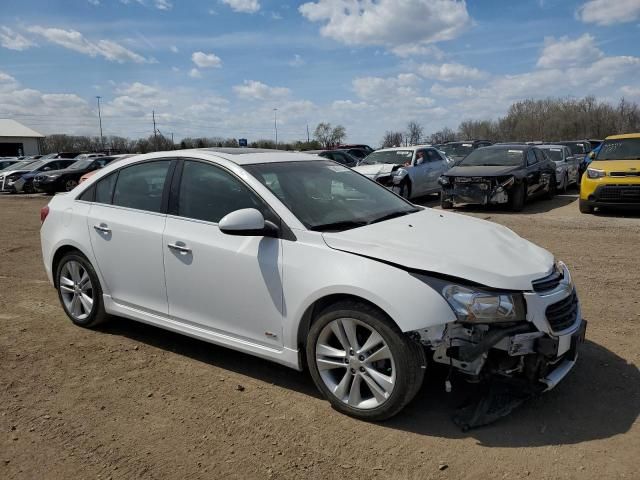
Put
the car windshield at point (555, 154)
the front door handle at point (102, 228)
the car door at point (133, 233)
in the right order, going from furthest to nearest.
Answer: the car windshield at point (555, 154) < the front door handle at point (102, 228) < the car door at point (133, 233)

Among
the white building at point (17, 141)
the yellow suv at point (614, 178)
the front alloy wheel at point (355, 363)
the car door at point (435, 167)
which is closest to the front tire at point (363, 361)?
the front alloy wheel at point (355, 363)

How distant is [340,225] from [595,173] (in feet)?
32.3

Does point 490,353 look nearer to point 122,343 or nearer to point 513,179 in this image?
point 122,343

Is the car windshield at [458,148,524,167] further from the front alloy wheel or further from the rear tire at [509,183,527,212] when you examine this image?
the front alloy wheel

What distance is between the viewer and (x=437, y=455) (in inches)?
115

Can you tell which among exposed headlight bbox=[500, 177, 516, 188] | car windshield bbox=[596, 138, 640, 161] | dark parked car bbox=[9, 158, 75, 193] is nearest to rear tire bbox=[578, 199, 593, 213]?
car windshield bbox=[596, 138, 640, 161]

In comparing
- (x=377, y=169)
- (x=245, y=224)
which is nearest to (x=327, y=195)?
(x=245, y=224)

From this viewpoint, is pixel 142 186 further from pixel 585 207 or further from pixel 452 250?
pixel 585 207

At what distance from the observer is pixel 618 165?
1122 centimetres

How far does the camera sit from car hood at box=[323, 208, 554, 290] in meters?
3.06

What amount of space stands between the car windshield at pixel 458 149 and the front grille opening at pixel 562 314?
2014cm

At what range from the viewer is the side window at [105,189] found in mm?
4734

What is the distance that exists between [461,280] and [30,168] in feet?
89.3

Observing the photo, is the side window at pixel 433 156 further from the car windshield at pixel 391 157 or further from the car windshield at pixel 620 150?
the car windshield at pixel 620 150
